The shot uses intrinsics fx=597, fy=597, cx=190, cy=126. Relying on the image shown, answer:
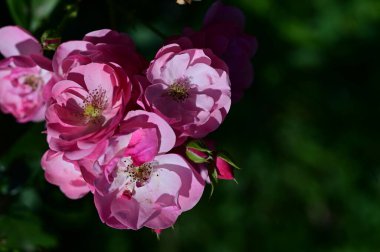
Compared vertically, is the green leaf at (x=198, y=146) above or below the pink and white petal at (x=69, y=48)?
below

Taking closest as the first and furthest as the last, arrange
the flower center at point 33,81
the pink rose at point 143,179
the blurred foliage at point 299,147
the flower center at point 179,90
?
1. the pink rose at point 143,179
2. the flower center at point 179,90
3. the flower center at point 33,81
4. the blurred foliage at point 299,147

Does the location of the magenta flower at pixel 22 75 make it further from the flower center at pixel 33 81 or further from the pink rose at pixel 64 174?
the pink rose at pixel 64 174

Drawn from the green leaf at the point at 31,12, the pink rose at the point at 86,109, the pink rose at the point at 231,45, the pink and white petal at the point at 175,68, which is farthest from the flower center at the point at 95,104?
the green leaf at the point at 31,12

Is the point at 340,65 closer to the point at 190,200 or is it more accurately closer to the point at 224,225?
the point at 224,225

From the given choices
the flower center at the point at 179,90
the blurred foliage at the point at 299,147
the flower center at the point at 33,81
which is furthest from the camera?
the blurred foliage at the point at 299,147

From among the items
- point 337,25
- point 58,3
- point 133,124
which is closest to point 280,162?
point 337,25

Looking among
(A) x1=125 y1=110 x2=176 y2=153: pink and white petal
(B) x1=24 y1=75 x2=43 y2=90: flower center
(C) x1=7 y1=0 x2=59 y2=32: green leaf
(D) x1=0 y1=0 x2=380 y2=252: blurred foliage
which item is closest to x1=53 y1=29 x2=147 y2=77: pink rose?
(A) x1=125 y1=110 x2=176 y2=153: pink and white petal
